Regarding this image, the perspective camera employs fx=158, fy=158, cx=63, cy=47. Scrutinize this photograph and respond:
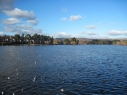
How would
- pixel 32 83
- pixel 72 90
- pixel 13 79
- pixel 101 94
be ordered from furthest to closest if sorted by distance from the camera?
pixel 13 79 → pixel 32 83 → pixel 72 90 → pixel 101 94

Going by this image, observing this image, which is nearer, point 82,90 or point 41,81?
point 82,90

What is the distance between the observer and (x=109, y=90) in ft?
87.5

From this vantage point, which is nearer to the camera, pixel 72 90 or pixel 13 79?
pixel 72 90

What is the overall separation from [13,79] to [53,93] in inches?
469

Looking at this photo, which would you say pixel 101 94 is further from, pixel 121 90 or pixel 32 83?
pixel 32 83

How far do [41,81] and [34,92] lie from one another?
6452mm

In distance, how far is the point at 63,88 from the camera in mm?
27281

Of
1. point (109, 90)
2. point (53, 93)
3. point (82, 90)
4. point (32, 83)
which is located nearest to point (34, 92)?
point (53, 93)

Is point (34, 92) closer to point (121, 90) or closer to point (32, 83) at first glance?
point (32, 83)

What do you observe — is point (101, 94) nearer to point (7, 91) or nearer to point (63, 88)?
point (63, 88)

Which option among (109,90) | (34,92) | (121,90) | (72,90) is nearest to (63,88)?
(72,90)

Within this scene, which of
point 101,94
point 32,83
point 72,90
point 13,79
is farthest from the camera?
point 13,79

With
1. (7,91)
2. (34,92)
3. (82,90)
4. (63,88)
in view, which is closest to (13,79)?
(7,91)

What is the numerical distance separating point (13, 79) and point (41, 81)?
609 cm
